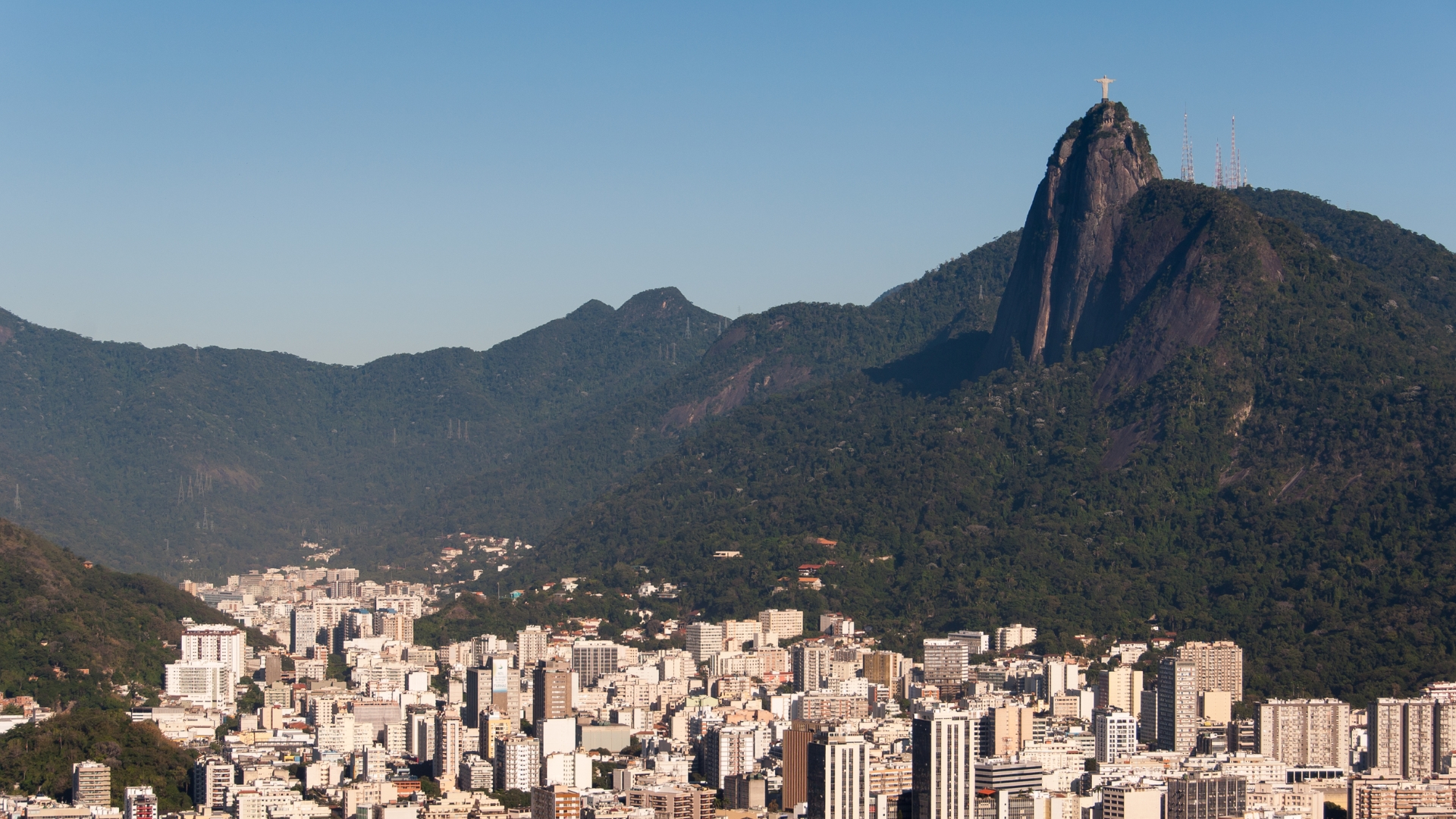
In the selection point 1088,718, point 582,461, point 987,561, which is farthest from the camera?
point 582,461

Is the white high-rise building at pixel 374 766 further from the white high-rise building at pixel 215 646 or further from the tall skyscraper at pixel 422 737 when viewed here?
the white high-rise building at pixel 215 646

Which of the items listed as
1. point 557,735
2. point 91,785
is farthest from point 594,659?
point 91,785

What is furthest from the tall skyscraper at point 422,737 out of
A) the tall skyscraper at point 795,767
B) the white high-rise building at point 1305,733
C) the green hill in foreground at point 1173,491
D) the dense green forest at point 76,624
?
the green hill in foreground at point 1173,491

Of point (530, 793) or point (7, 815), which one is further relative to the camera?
point (530, 793)

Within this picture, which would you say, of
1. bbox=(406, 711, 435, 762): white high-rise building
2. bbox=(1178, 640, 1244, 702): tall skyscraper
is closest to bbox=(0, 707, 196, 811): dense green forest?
bbox=(406, 711, 435, 762): white high-rise building

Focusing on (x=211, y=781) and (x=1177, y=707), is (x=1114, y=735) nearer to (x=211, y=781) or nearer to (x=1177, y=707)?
(x=1177, y=707)

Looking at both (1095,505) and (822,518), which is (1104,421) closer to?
(1095,505)

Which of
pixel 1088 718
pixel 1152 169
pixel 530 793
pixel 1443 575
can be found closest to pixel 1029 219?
pixel 1152 169
